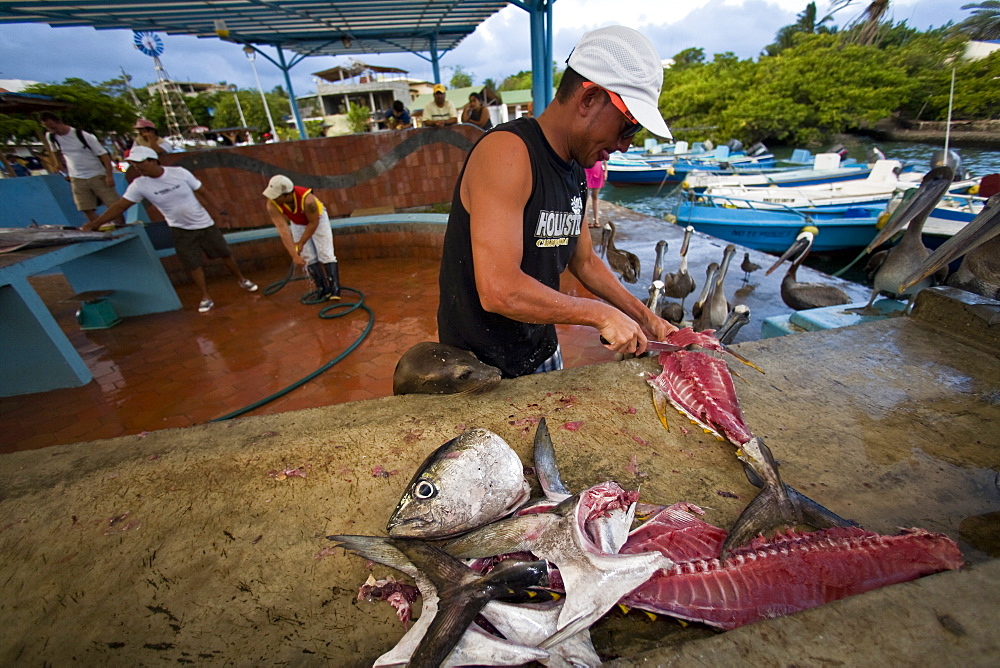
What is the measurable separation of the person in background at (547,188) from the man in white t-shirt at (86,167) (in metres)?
6.56

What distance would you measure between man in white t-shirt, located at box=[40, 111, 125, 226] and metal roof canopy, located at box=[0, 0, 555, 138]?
1730mm

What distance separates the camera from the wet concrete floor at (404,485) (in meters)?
0.93

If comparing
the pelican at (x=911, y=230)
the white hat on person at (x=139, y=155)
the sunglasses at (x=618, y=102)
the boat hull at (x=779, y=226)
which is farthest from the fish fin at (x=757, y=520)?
the boat hull at (x=779, y=226)

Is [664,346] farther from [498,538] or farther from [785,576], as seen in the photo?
[498,538]

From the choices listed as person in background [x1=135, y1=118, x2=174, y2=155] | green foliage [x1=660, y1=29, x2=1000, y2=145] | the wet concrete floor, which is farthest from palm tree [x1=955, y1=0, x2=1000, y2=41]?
green foliage [x1=660, y1=29, x2=1000, y2=145]

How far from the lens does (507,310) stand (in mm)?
1543

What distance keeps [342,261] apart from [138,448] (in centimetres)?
594

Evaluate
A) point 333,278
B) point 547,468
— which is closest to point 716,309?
point 547,468

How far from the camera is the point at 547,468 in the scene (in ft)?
4.55

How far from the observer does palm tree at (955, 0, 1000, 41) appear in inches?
138

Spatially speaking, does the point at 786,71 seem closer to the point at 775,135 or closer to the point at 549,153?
the point at 775,135

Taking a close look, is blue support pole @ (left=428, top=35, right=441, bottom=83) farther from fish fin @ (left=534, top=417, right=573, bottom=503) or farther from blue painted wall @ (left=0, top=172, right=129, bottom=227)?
fish fin @ (left=534, top=417, right=573, bottom=503)

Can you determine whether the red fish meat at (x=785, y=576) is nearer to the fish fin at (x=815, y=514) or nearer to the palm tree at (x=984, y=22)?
the fish fin at (x=815, y=514)

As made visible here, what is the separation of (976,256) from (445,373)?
3.38 m
